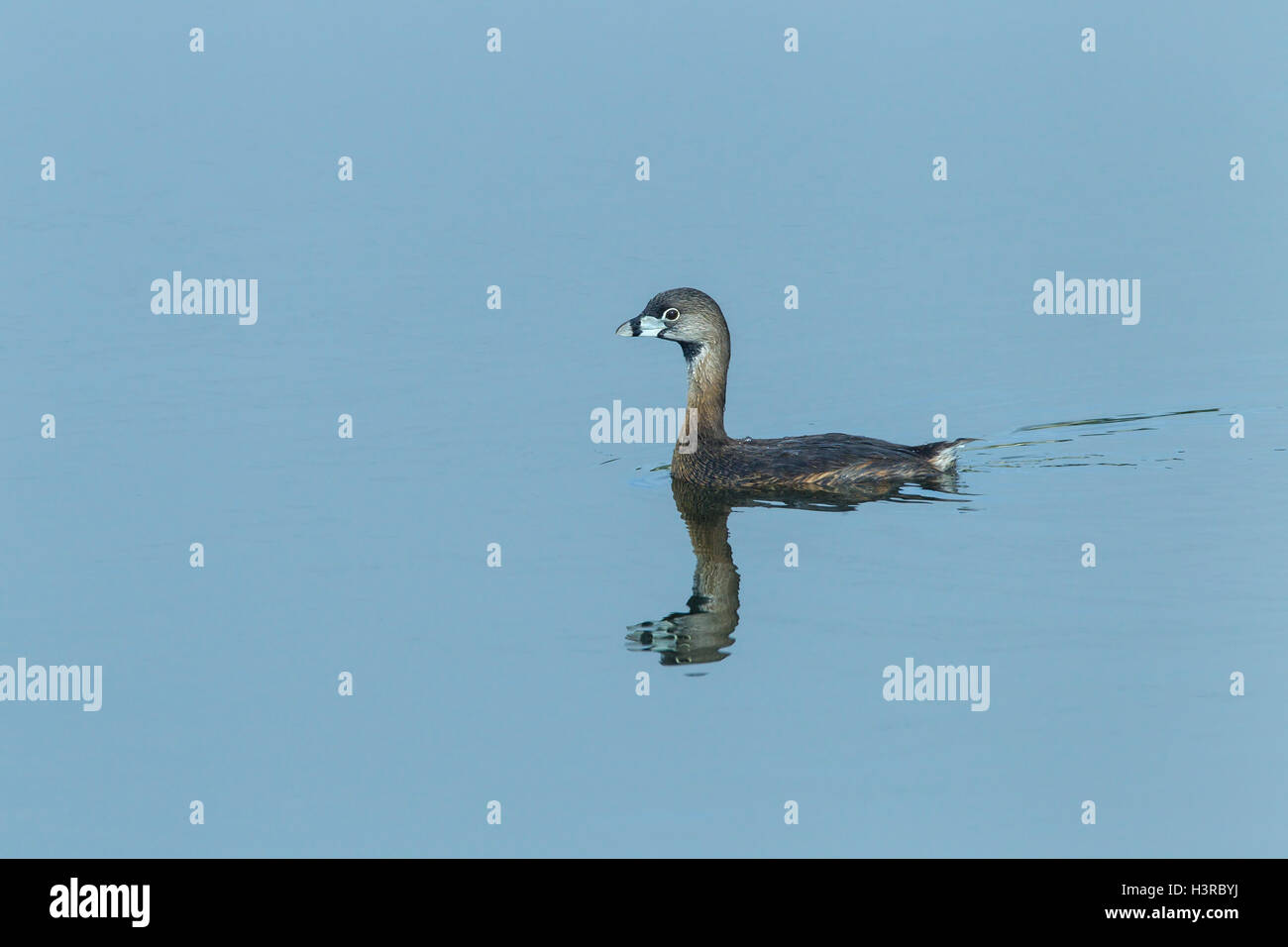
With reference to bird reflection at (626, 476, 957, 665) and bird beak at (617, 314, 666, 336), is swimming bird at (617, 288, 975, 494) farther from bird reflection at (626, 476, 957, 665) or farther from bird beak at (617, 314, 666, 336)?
bird reflection at (626, 476, 957, 665)

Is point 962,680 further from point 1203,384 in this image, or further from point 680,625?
point 1203,384

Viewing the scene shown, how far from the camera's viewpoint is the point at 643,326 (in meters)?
20.0

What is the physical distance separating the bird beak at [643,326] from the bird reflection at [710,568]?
62.3 inches

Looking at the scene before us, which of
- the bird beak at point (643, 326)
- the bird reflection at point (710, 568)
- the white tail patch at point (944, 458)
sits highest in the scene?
the bird beak at point (643, 326)

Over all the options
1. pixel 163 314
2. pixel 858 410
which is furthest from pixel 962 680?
pixel 163 314

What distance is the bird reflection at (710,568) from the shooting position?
1512cm

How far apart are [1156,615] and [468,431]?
8366 mm

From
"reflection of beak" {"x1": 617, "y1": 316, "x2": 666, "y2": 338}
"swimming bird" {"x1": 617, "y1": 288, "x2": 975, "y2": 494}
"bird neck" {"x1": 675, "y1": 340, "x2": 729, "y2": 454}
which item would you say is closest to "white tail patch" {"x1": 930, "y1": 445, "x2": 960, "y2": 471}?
"swimming bird" {"x1": 617, "y1": 288, "x2": 975, "y2": 494}

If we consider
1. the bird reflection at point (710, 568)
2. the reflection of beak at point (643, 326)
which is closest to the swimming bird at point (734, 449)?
the reflection of beak at point (643, 326)

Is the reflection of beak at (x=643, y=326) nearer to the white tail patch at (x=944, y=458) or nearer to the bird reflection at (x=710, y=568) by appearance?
the bird reflection at (x=710, y=568)

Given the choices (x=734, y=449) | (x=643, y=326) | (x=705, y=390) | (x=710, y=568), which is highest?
(x=643, y=326)

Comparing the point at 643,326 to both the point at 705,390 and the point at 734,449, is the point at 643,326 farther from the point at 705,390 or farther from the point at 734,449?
the point at 734,449

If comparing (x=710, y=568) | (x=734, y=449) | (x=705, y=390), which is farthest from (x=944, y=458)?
(x=710, y=568)

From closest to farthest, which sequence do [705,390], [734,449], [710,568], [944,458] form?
[710,568]
[944,458]
[734,449]
[705,390]
